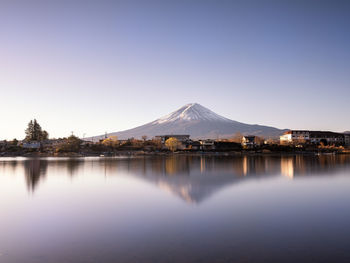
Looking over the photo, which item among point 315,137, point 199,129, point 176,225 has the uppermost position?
point 199,129

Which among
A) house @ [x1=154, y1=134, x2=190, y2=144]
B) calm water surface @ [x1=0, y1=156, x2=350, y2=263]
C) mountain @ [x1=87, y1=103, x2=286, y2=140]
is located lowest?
calm water surface @ [x1=0, y1=156, x2=350, y2=263]

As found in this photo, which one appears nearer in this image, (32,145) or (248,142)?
(32,145)

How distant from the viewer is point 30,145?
67750 mm

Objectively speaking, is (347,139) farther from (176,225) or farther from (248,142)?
(176,225)

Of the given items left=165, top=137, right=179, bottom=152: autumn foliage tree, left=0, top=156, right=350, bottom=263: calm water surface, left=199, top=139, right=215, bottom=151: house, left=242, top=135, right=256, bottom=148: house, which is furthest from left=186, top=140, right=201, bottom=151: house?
left=0, top=156, right=350, bottom=263: calm water surface

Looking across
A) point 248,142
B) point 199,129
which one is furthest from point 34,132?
point 199,129

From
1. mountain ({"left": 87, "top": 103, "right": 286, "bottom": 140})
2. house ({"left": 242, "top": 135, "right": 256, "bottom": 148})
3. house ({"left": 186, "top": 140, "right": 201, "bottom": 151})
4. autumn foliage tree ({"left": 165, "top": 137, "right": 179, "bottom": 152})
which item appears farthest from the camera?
mountain ({"left": 87, "top": 103, "right": 286, "bottom": 140})

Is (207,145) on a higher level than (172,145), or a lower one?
lower

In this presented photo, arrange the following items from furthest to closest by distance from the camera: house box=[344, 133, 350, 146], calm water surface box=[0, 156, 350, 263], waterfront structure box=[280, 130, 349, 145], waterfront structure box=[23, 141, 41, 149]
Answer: house box=[344, 133, 350, 146] < waterfront structure box=[280, 130, 349, 145] < waterfront structure box=[23, 141, 41, 149] < calm water surface box=[0, 156, 350, 263]

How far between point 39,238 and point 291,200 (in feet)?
26.6

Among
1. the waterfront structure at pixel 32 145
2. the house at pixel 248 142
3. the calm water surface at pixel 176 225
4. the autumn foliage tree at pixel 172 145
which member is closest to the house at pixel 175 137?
the autumn foliage tree at pixel 172 145

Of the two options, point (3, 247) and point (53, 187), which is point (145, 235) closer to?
point (3, 247)

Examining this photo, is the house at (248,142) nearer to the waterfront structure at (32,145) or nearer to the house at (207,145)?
the house at (207,145)

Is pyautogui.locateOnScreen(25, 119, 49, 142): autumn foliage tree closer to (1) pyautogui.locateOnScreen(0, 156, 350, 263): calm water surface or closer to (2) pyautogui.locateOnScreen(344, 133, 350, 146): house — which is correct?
(1) pyautogui.locateOnScreen(0, 156, 350, 263): calm water surface
